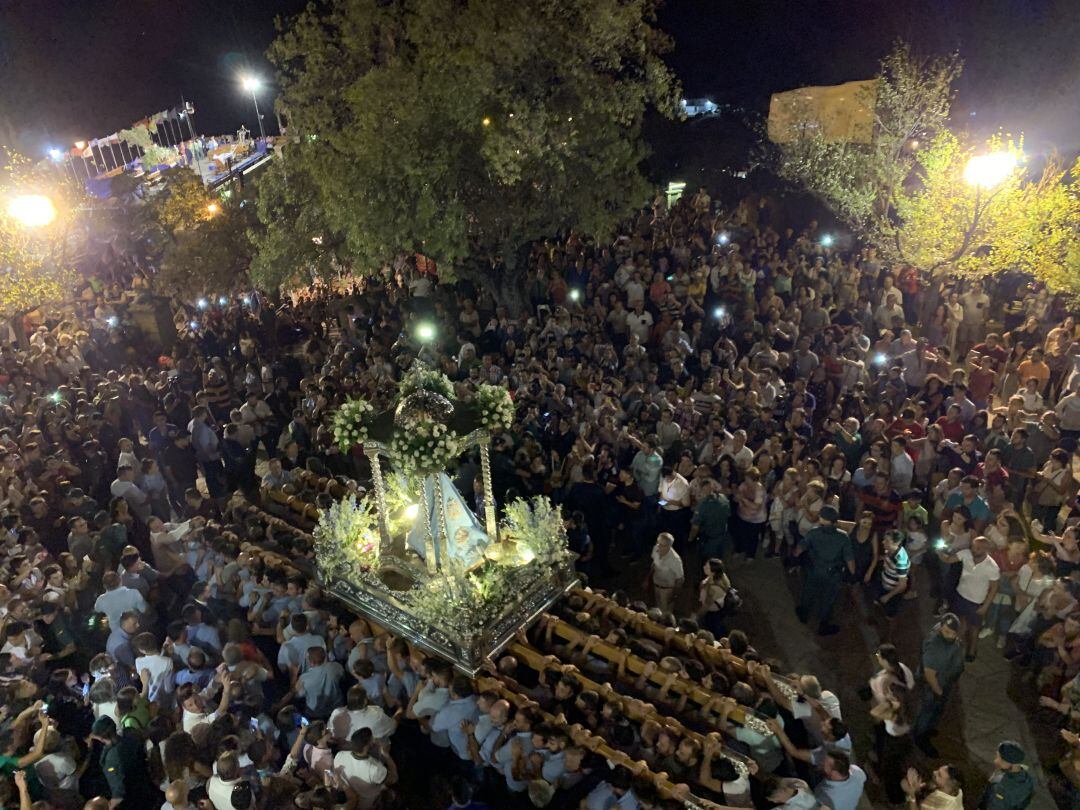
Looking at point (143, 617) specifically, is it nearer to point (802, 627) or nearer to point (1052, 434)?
point (802, 627)

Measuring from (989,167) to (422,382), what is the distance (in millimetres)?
11637

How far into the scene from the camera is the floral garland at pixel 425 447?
7500 millimetres

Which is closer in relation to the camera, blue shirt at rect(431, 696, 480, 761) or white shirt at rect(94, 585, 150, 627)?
blue shirt at rect(431, 696, 480, 761)

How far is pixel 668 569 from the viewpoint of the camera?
318 inches

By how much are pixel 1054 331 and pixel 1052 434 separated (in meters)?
2.84

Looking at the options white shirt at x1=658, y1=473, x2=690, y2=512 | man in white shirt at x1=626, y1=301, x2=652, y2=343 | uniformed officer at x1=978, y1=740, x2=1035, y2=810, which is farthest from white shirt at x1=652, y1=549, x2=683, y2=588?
man in white shirt at x1=626, y1=301, x2=652, y2=343

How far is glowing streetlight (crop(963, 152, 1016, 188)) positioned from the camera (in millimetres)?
13383

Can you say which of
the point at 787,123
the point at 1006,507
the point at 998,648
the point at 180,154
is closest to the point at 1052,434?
the point at 1006,507

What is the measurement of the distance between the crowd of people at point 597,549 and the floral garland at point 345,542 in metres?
0.37

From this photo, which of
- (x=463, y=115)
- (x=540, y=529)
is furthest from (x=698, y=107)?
(x=540, y=529)

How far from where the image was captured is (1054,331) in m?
11.7

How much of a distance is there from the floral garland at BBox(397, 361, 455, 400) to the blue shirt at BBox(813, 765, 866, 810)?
16.4ft

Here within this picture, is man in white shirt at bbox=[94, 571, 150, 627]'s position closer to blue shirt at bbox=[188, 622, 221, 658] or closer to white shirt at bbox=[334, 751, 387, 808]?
blue shirt at bbox=[188, 622, 221, 658]

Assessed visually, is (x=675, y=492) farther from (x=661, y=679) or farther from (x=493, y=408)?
(x=661, y=679)
